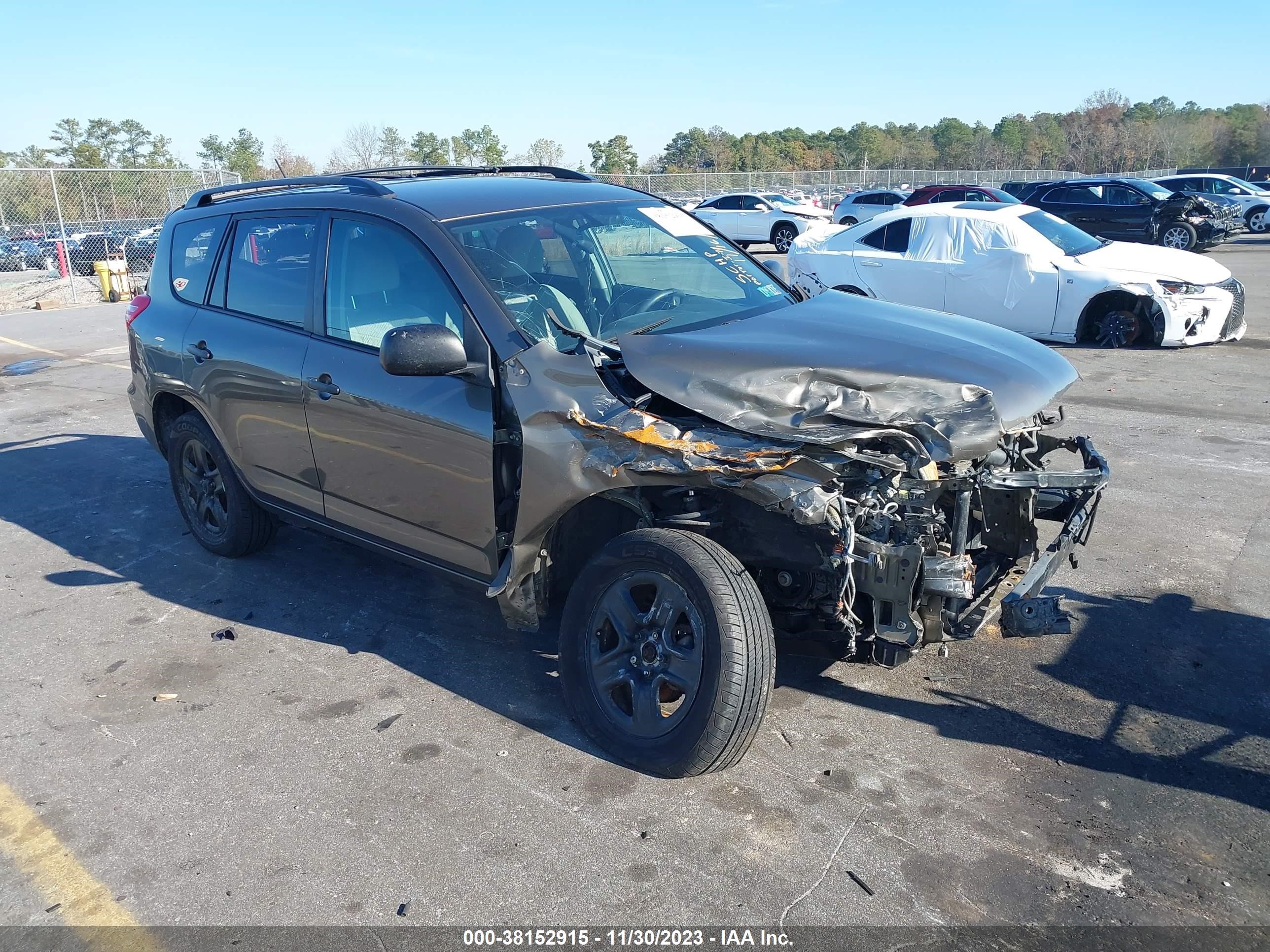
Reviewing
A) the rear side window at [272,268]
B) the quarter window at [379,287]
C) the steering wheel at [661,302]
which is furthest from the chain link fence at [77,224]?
the steering wheel at [661,302]

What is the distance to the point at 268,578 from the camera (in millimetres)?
5426

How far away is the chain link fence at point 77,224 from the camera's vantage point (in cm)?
2119

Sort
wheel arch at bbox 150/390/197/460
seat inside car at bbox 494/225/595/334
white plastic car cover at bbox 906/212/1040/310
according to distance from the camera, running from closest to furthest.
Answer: seat inside car at bbox 494/225/595/334
wheel arch at bbox 150/390/197/460
white plastic car cover at bbox 906/212/1040/310

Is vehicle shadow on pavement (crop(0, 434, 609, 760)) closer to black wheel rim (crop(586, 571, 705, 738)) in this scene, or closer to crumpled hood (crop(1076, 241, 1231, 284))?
black wheel rim (crop(586, 571, 705, 738))

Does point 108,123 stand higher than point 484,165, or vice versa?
point 108,123

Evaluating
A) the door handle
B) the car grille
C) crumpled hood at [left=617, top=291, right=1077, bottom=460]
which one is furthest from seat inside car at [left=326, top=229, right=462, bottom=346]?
the car grille

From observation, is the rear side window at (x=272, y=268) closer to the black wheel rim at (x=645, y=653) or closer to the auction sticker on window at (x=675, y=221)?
the auction sticker on window at (x=675, y=221)

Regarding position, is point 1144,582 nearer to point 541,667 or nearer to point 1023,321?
point 541,667

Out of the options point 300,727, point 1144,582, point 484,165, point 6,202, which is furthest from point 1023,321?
point 6,202

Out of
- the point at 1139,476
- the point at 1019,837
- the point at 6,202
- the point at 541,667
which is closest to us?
the point at 1019,837

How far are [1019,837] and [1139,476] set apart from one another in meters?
4.24

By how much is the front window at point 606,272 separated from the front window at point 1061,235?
7.56 m

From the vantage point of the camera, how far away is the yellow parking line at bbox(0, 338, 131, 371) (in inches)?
492

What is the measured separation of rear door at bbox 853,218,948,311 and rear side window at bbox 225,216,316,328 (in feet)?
26.3
